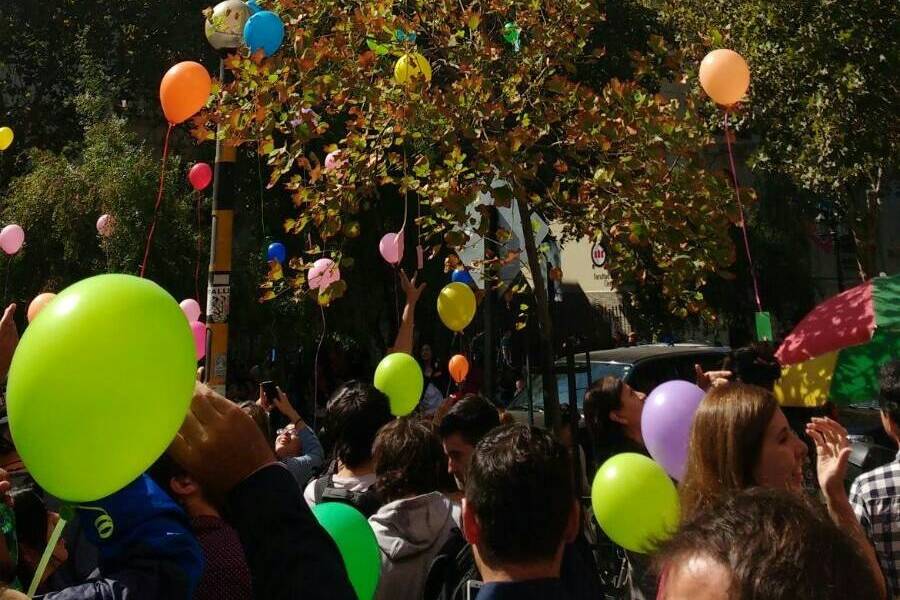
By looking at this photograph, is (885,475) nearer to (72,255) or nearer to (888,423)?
(888,423)

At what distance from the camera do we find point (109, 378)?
188 centimetres

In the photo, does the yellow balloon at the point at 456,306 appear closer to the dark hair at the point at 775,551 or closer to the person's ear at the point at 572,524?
the person's ear at the point at 572,524

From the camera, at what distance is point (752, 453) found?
8.48ft

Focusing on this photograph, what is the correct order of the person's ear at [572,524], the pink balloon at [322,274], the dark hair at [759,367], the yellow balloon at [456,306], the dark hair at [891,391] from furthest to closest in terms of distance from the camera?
1. the yellow balloon at [456,306]
2. the pink balloon at [322,274]
3. the dark hair at [759,367]
4. the dark hair at [891,391]
5. the person's ear at [572,524]

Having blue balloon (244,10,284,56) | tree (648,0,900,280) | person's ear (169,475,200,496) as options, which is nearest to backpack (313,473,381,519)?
person's ear (169,475,200,496)

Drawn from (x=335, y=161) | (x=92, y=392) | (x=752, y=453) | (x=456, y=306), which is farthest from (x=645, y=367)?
(x=92, y=392)

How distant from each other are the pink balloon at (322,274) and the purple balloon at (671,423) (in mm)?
2997

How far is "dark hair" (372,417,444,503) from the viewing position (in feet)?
10.3

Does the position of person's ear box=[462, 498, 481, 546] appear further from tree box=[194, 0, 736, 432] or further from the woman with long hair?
tree box=[194, 0, 736, 432]

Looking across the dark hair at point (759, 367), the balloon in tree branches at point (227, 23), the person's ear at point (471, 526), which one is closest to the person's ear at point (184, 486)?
the person's ear at point (471, 526)

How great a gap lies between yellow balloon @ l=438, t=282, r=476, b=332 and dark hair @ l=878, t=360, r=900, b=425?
341cm

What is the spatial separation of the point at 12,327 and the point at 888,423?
3.65 metres

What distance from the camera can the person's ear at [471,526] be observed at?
207 centimetres

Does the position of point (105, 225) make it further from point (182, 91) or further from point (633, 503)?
point (633, 503)
